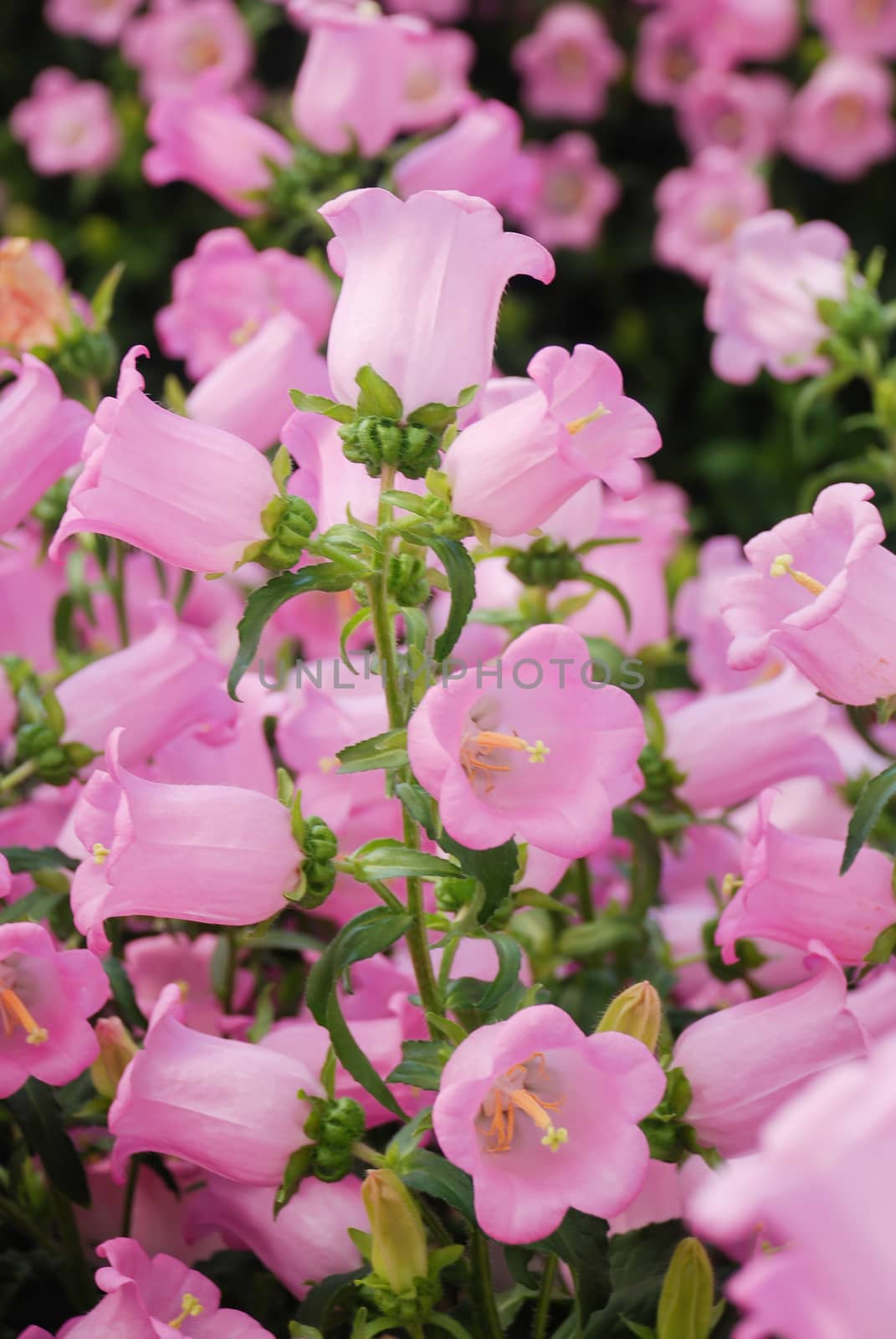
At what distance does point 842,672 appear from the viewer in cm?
83

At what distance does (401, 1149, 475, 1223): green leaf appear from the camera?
0.79m

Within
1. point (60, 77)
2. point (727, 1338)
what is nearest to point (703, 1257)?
point (727, 1338)

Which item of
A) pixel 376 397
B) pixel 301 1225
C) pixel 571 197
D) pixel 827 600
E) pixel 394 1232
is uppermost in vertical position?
pixel 376 397

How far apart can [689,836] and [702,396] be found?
131 centimetres

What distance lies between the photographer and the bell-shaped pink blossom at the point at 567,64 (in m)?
2.40

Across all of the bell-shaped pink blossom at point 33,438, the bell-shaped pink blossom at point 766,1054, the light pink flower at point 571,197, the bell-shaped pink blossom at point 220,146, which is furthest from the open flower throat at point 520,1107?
the light pink flower at point 571,197

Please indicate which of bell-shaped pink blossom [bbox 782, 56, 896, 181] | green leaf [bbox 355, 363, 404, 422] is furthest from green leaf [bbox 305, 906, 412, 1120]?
bell-shaped pink blossom [bbox 782, 56, 896, 181]

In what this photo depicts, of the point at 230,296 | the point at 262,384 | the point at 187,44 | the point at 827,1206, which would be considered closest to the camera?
the point at 827,1206

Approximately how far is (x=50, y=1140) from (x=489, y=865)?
0.37 m

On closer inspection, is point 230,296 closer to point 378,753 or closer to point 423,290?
point 423,290

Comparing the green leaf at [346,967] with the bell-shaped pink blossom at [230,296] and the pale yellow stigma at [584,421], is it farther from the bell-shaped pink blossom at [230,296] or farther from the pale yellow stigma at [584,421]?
the bell-shaped pink blossom at [230,296]

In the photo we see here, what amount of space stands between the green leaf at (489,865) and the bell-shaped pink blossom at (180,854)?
0.10 metres

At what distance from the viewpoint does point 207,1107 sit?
2.71 feet

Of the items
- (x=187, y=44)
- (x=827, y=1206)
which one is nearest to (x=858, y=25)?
(x=187, y=44)
